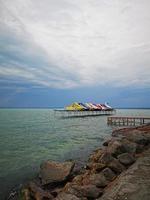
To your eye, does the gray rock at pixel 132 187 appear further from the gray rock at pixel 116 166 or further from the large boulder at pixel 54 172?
the large boulder at pixel 54 172

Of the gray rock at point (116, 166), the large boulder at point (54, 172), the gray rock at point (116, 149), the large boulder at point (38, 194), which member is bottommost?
the large boulder at point (38, 194)

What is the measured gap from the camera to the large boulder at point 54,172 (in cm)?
1187

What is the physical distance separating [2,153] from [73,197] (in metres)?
15.6

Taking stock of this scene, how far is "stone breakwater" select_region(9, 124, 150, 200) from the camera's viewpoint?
8.44 meters

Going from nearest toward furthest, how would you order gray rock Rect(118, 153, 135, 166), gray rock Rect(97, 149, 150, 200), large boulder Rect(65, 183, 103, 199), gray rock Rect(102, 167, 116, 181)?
gray rock Rect(97, 149, 150, 200) < large boulder Rect(65, 183, 103, 199) < gray rock Rect(102, 167, 116, 181) < gray rock Rect(118, 153, 135, 166)

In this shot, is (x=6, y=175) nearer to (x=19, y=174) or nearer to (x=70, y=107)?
(x=19, y=174)

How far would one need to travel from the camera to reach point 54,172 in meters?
12.1

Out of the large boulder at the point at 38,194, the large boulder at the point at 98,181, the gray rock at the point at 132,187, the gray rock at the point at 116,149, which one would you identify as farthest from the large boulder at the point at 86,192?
the gray rock at the point at 116,149

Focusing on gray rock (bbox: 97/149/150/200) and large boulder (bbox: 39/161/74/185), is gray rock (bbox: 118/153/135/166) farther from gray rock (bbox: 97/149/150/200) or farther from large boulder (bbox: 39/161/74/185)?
large boulder (bbox: 39/161/74/185)

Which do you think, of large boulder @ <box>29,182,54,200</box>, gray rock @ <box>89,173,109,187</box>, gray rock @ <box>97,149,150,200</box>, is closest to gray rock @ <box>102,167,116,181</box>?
gray rock @ <box>89,173,109,187</box>

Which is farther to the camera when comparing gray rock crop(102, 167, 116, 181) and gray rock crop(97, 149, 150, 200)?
gray rock crop(102, 167, 116, 181)

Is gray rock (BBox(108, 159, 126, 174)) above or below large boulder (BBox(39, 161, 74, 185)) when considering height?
above

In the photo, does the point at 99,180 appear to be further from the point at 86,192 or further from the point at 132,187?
the point at 132,187

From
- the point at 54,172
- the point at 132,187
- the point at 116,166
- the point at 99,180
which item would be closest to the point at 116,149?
the point at 116,166
